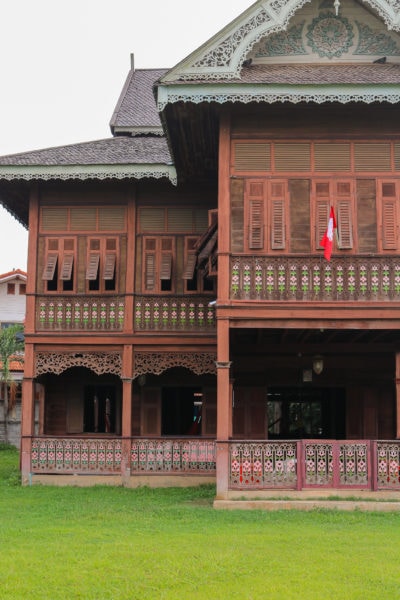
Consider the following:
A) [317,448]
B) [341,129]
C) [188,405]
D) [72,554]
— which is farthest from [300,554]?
Result: [188,405]

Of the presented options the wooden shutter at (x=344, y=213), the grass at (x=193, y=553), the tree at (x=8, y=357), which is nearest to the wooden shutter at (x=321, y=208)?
the wooden shutter at (x=344, y=213)

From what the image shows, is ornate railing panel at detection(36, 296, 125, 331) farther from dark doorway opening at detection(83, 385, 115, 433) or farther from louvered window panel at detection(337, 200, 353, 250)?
louvered window panel at detection(337, 200, 353, 250)

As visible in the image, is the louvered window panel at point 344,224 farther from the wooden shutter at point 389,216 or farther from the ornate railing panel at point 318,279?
the wooden shutter at point 389,216

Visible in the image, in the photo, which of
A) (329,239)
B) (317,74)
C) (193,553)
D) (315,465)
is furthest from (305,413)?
(193,553)

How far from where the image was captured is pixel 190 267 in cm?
1902

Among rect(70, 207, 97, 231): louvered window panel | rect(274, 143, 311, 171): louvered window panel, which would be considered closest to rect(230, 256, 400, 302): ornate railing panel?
rect(274, 143, 311, 171): louvered window panel

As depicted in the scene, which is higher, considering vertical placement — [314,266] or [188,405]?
[314,266]

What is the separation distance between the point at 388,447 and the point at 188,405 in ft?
23.1

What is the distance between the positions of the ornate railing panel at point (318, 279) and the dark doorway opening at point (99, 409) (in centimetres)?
728

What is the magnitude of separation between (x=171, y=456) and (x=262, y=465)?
177 inches

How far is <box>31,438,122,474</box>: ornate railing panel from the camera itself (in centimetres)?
1870

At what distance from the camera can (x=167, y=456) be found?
18.8 meters

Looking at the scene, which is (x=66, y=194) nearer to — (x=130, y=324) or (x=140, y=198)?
(x=140, y=198)

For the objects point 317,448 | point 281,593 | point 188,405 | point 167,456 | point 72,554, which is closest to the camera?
point 281,593
